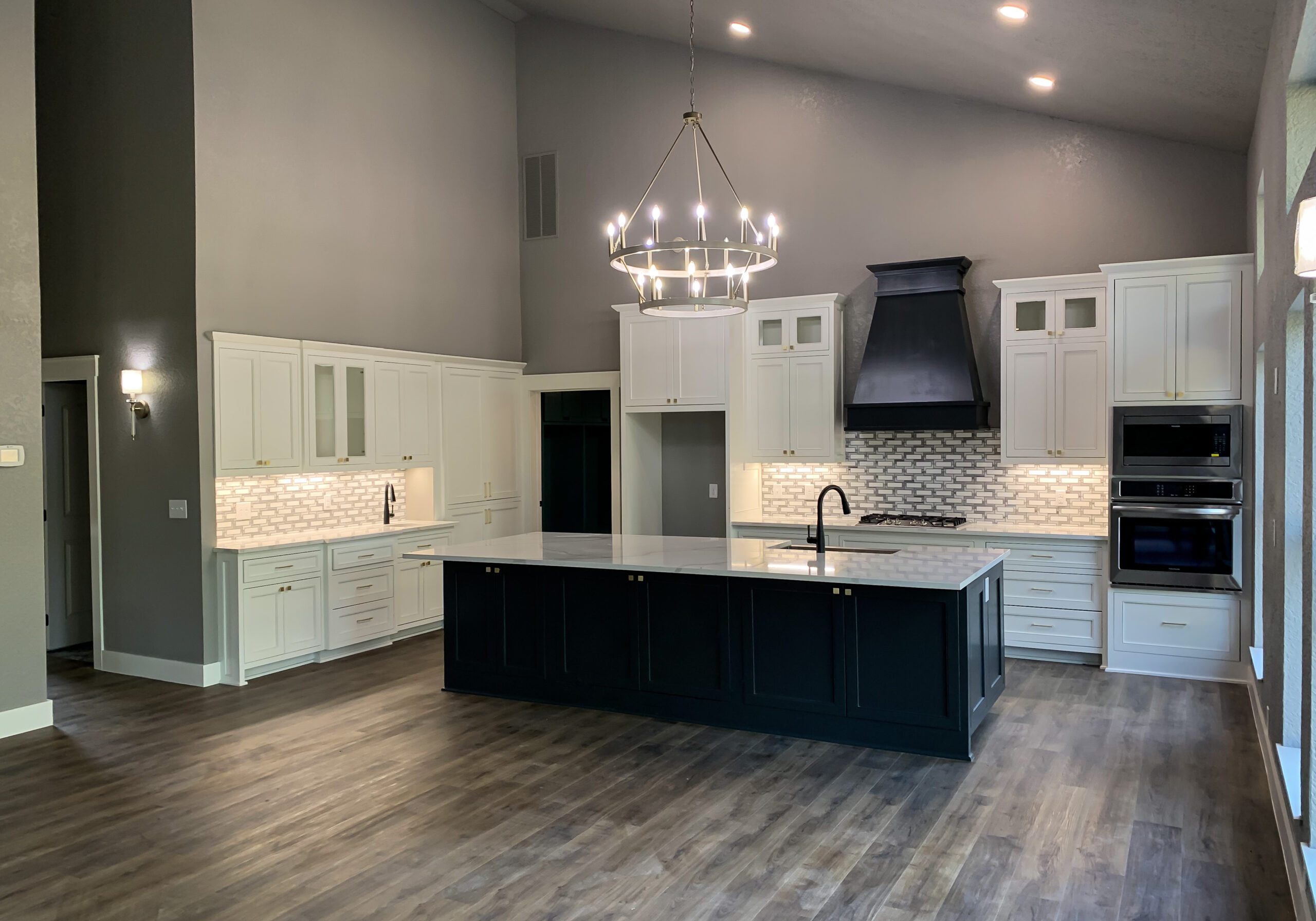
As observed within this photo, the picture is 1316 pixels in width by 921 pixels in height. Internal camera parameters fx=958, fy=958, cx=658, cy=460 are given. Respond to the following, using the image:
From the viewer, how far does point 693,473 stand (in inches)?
353

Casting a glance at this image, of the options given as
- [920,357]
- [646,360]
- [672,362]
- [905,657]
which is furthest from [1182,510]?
[646,360]

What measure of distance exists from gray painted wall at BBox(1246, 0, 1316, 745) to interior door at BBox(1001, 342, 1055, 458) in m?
2.09

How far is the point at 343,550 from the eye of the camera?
7.11 metres

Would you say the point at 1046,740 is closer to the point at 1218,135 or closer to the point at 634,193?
the point at 1218,135

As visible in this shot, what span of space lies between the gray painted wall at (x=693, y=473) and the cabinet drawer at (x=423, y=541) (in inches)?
82.8

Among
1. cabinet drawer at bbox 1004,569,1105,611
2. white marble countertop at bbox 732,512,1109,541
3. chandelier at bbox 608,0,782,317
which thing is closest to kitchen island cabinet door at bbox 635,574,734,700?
chandelier at bbox 608,0,782,317

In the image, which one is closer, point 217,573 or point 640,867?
point 640,867

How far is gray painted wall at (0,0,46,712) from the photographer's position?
17.6 feet

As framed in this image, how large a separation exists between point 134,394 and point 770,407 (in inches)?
185

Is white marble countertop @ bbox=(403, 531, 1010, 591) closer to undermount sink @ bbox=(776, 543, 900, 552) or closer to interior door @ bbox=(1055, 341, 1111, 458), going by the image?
undermount sink @ bbox=(776, 543, 900, 552)

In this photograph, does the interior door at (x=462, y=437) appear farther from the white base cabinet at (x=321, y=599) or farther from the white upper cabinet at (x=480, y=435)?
the white base cabinet at (x=321, y=599)

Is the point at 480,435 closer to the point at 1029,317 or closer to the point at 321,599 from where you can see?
the point at 321,599

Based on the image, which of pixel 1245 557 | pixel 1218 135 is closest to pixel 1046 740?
pixel 1245 557

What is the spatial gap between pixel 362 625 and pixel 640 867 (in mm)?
4324
